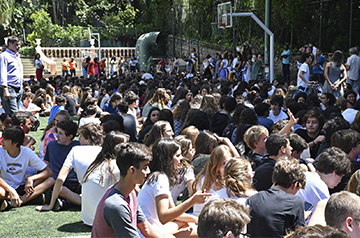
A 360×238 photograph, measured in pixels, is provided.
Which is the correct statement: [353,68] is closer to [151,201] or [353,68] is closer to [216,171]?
[216,171]

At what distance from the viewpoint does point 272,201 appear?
3531 mm

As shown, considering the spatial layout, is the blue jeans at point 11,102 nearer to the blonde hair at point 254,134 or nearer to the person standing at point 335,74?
the blonde hair at point 254,134

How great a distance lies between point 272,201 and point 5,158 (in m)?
3.83

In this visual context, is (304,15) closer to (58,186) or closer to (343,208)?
(58,186)

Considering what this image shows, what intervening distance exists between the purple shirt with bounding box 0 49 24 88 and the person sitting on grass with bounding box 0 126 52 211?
8.29ft

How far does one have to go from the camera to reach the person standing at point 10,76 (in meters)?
8.16

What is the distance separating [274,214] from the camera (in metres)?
3.48

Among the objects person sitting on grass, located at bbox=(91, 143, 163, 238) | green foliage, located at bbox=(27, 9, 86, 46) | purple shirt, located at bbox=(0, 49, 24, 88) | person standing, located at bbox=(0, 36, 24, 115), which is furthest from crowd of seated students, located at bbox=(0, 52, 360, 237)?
green foliage, located at bbox=(27, 9, 86, 46)

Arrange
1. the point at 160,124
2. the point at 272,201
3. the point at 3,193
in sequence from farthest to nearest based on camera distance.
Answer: the point at 160,124 < the point at 3,193 < the point at 272,201

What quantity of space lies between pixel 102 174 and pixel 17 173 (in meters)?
1.86

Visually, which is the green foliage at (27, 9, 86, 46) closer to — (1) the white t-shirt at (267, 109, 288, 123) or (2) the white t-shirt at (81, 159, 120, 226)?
(1) the white t-shirt at (267, 109, 288, 123)

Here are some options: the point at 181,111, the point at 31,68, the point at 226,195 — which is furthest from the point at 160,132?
the point at 31,68

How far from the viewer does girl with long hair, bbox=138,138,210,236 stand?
3.91 metres

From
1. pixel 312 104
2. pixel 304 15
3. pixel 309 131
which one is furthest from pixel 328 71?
pixel 304 15
